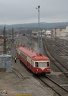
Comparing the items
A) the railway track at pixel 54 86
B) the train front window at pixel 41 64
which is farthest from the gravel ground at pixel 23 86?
the train front window at pixel 41 64

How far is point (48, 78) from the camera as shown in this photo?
38125mm

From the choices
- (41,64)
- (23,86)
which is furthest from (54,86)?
(41,64)

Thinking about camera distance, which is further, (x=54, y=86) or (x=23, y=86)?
(x=54, y=86)

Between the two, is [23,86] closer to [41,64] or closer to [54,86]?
[54,86]

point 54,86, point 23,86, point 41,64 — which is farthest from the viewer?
point 41,64

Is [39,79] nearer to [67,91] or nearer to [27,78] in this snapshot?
[27,78]

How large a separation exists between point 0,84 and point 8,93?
566cm

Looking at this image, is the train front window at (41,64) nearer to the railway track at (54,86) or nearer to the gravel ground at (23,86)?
the railway track at (54,86)

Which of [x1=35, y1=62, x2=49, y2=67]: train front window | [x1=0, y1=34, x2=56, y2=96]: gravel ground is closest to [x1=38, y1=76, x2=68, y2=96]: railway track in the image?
[x1=0, y1=34, x2=56, y2=96]: gravel ground

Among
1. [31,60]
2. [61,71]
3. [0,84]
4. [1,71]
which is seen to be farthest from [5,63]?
[0,84]

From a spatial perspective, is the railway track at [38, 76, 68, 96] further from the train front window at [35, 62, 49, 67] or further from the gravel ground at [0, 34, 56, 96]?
the train front window at [35, 62, 49, 67]

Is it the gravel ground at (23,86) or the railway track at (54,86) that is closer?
the gravel ground at (23,86)

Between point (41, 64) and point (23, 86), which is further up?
point (41, 64)

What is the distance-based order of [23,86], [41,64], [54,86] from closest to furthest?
[23,86], [54,86], [41,64]
